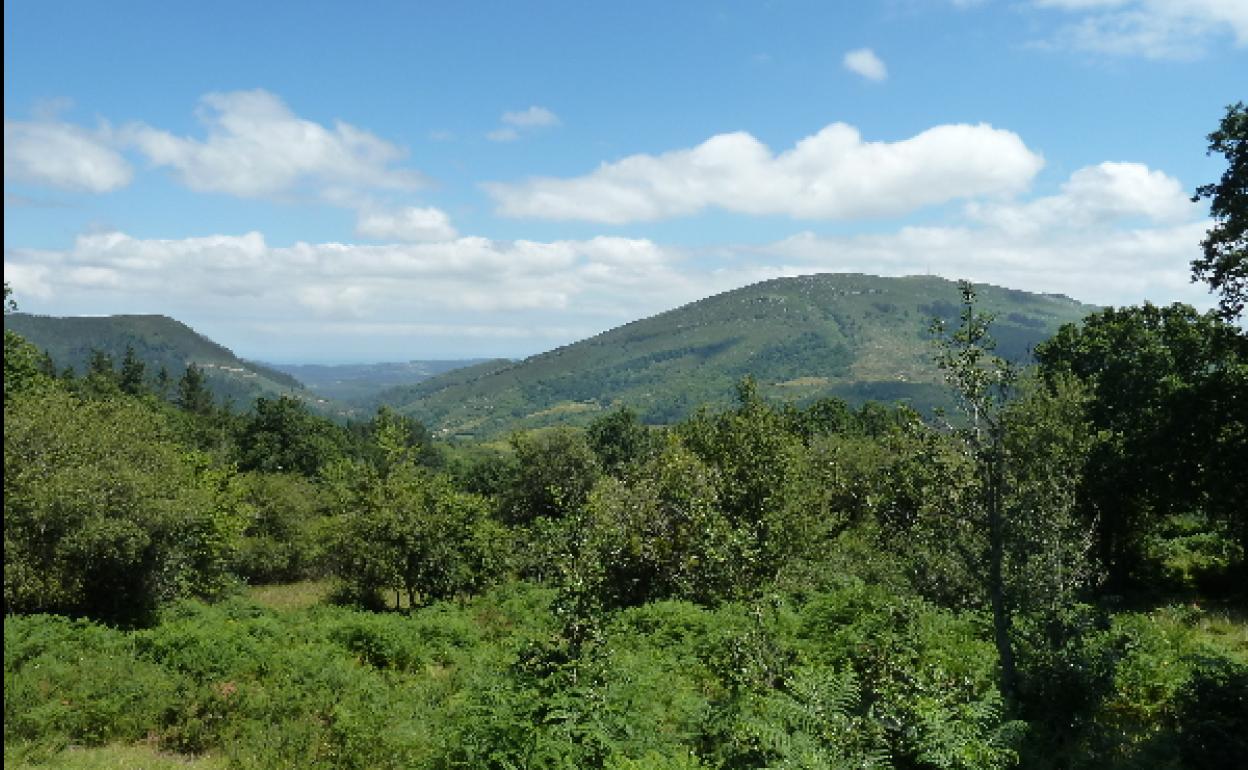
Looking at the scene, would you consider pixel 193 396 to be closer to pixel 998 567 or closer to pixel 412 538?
pixel 412 538

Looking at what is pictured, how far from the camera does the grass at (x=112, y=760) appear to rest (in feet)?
39.7

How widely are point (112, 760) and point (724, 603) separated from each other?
46.0ft

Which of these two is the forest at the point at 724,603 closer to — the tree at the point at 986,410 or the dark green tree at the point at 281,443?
the tree at the point at 986,410

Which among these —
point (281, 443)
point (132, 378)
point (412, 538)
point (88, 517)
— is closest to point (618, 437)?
point (281, 443)

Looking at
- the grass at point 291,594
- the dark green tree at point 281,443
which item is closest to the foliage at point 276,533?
the grass at point 291,594

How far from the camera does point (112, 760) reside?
41.9 ft

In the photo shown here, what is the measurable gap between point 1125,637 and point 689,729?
1101cm

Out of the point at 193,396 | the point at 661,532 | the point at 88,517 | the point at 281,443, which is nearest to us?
the point at 88,517

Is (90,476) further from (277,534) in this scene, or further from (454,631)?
(277,534)

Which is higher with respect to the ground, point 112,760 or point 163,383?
point 163,383

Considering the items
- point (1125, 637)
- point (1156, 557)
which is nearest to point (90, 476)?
point (1125, 637)

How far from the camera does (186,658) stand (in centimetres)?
1680

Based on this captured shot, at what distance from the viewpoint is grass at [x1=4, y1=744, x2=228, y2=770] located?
39.7ft

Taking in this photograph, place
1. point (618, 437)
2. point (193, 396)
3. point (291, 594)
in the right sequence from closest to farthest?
point (291, 594)
point (618, 437)
point (193, 396)
